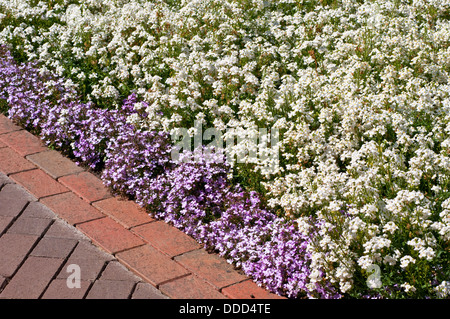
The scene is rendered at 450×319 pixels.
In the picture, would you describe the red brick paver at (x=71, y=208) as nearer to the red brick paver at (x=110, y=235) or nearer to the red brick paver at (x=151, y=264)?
the red brick paver at (x=110, y=235)

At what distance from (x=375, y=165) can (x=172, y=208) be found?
1536 millimetres

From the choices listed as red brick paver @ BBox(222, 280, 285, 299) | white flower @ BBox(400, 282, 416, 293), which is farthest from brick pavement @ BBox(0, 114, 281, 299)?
white flower @ BBox(400, 282, 416, 293)

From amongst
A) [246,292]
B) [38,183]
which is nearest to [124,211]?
[38,183]

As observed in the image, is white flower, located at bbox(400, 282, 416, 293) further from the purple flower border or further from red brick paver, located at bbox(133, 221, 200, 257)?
red brick paver, located at bbox(133, 221, 200, 257)

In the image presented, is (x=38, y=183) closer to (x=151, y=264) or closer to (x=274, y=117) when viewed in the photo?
(x=151, y=264)

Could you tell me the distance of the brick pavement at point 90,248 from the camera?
370cm

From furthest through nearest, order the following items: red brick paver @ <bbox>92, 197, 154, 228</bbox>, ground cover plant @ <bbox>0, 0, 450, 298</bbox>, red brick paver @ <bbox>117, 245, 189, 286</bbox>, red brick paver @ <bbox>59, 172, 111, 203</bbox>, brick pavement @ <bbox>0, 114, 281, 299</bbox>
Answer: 1. red brick paver @ <bbox>59, 172, 111, 203</bbox>
2. red brick paver @ <bbox>92, 197, 154, 228</bbox>
3. red brick paver @ <bbox>117, 245, 189, 286</bbox>
4. brick pavement @ <bbox>0, 114, 281, 299</bbox>
5. ground cover plant @ <bbox>0, 0, 450, 298</bbox>

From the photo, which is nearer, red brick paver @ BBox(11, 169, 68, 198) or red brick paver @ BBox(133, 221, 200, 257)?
red brick paver @ BBox(133, 221, 200, 257)

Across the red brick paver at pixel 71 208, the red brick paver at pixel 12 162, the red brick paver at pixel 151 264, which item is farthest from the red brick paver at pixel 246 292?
the red brick paver at pixel 12 162

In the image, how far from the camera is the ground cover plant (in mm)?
3557

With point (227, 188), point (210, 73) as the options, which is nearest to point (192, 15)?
point (210, 73)

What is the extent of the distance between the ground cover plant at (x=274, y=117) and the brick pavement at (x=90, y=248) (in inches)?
6.1

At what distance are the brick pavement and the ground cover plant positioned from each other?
0.51ft
